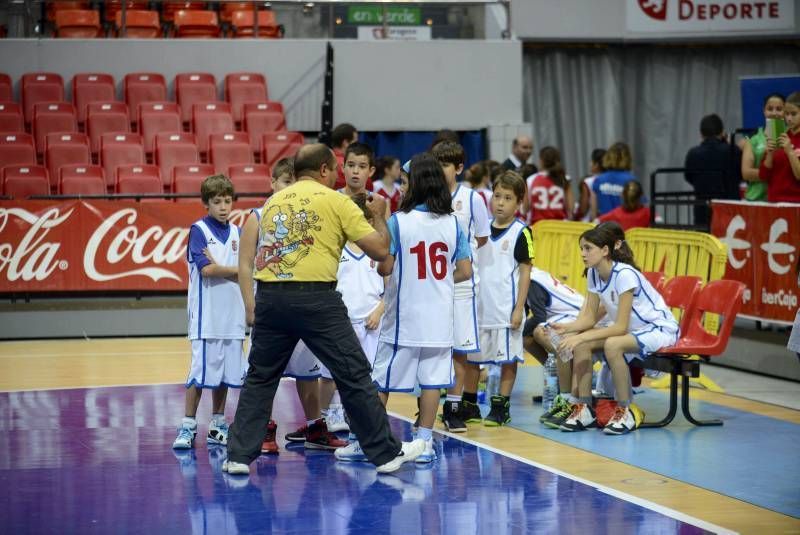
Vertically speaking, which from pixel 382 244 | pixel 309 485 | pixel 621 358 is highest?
pixel 382 244

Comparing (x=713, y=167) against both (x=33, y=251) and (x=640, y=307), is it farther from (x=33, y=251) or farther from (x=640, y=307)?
(x=33, y=251)

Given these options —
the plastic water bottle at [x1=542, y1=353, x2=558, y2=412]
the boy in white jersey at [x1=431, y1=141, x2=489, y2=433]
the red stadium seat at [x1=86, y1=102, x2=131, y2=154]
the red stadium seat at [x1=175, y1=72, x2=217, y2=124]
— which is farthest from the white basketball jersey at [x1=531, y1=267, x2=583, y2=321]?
the red stadium seat at [x1=175, y1=72, x2=217, y2=124]

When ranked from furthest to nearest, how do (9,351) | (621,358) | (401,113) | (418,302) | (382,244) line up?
(401,113)
(9,351)
(621,358)
(418,302)
(382,244)

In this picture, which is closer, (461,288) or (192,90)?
(461,288)

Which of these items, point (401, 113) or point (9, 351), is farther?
point (401, 113)

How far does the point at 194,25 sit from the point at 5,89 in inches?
112

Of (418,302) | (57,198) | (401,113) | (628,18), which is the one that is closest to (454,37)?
(401,113)

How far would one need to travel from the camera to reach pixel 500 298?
9188 millimetres

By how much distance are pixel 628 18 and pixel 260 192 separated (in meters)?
7.66

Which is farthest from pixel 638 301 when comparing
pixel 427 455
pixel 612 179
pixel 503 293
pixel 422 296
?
pixel 612 179

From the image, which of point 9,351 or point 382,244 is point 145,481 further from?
point 9,351

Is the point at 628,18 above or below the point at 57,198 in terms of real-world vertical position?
above

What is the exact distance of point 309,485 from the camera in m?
7.00

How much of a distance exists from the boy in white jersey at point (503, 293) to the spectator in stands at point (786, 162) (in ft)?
10.1
